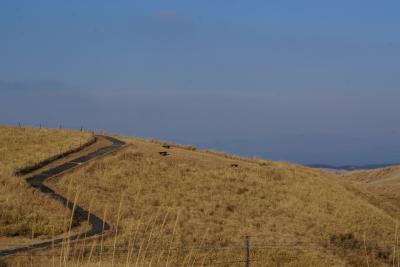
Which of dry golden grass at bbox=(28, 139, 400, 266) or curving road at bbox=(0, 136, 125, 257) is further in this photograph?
dry golden grass at bbox=(28, 139, 400, 266)

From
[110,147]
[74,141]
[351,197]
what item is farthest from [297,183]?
[74,141]

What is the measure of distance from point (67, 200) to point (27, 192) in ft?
51.6

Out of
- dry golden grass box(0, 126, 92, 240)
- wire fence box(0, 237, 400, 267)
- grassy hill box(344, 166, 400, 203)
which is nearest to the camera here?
wire fence box(0, 237, 400, 267)

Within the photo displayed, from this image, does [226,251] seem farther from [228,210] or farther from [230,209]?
[230,209]

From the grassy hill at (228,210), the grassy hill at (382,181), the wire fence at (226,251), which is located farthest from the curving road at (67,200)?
the grassy hill at (382,181)

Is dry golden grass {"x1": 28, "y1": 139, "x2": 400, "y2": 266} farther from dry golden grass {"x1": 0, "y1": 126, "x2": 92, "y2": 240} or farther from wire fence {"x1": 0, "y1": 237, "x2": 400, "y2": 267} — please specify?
dry golden grass {"x1": 0, "y1": 126, "x2": 92, "y2": 240}

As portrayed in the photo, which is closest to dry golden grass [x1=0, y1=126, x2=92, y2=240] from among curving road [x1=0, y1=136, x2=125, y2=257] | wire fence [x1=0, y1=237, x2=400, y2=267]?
curving road [x1=0, y1=136, x2=125, y2=257]

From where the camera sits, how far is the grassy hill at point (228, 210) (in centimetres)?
1927

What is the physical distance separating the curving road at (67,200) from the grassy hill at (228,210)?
0.66 m

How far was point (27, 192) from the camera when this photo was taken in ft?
83.7

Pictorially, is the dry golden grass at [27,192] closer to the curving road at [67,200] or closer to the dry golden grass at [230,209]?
the curving road at [67,200]

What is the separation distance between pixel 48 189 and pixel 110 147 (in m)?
15.2

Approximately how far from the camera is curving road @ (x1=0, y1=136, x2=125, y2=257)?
16.2 m

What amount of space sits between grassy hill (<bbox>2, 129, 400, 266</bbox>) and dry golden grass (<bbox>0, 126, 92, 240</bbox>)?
1894 mm
